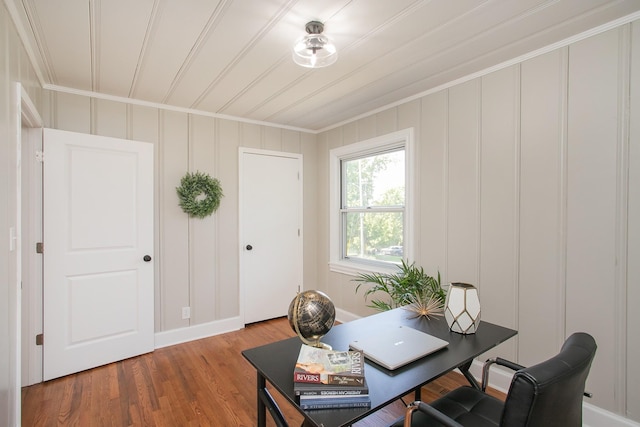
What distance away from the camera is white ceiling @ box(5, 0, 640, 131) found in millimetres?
1626

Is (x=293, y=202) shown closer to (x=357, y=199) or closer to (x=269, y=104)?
(x=357, y=199)

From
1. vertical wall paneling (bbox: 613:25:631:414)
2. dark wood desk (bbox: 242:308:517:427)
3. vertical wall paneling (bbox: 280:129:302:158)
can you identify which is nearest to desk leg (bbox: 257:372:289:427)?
dark wood desk (bbox: 242:308:517:427)

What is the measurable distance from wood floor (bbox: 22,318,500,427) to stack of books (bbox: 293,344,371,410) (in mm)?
1143

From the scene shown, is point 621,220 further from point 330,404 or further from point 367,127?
point 367,127

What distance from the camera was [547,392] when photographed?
0.90 meters

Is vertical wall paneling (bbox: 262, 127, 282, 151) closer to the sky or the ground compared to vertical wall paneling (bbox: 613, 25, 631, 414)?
closer to the sky

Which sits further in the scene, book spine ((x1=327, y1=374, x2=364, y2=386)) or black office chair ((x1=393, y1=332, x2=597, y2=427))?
book spine ((x1=327, y1=374, x2=364, y2=386))

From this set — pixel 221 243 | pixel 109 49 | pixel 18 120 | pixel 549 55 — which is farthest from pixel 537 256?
pixel 18 120

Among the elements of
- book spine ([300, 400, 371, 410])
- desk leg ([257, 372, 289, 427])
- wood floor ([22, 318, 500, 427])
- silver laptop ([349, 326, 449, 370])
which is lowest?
wood floor ([22, 318, 500, 427])

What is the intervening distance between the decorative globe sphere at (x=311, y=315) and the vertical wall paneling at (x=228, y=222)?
232cm

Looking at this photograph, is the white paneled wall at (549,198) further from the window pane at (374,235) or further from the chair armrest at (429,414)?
the chair armrest at (429,414)

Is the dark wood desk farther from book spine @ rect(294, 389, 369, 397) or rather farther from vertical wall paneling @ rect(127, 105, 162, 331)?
vertical wall paneling @ rect(127, 105, 162, 331)

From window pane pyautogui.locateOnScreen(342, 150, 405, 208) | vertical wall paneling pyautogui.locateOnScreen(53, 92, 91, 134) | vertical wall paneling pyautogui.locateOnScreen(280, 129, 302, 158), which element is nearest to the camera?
vertical wall paneling pyautogui.locateOnScreen(53, 92, 91, 134)

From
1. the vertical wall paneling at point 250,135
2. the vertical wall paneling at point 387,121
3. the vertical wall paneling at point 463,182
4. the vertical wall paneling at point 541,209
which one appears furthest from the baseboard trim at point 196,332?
the vertical wall paneling at point 541,209
